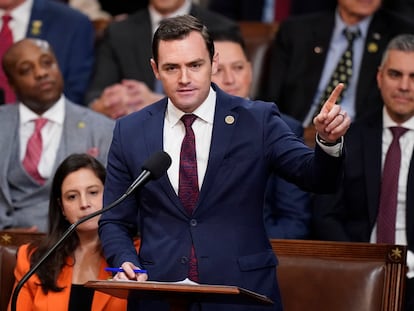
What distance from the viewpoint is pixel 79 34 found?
4.62m

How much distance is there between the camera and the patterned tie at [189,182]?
243 centimetres

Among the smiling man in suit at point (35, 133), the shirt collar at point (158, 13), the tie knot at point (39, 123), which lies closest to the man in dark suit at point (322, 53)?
the shirt collar at point (158, 13)

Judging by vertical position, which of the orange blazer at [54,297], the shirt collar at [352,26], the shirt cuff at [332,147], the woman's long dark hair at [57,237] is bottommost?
the orange blazer at [54,297]

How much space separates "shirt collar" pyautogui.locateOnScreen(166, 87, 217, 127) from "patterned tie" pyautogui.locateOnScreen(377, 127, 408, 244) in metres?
1.11

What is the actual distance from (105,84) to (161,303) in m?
2.16

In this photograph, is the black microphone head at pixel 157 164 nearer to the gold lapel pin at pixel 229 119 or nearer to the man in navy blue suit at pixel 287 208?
the gold lapel pin at pixel 229 119

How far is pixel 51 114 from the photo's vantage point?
12.9 feet

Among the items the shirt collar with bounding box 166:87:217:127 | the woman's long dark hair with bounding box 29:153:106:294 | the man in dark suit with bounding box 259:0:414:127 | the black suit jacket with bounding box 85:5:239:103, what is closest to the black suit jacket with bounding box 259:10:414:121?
the man in dark suit with bounding box 259:0:414:127

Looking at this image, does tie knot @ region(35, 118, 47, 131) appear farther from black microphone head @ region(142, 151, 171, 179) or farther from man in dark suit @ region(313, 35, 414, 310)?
black microphone head @ region(142, 151, 171, 179)

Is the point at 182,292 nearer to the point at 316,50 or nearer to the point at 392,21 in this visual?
the point at 316,50

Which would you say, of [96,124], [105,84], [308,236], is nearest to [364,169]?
[308,236]

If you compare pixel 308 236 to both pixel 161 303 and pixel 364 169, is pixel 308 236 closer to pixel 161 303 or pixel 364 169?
pixel 364 169

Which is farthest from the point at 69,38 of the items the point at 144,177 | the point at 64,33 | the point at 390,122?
the point at 144,177

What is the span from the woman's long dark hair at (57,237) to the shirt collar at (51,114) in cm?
72
